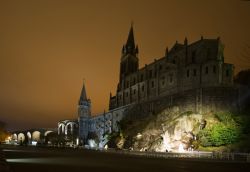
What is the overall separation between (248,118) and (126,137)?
2968cm

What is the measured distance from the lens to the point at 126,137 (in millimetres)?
80188

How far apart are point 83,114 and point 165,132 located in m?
74.7

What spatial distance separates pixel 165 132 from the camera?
2648 inches

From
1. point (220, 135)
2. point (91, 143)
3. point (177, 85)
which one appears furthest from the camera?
point (91, 143)

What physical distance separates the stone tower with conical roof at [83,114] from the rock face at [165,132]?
156 feet

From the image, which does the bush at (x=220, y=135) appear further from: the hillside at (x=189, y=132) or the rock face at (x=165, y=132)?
the rock face at (x=165, y=132)

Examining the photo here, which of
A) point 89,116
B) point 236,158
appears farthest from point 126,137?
point 89,116

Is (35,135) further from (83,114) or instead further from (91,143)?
(91,143)

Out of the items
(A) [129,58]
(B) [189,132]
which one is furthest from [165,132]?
(A) [129,58]

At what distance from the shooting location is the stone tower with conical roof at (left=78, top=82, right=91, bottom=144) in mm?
127625

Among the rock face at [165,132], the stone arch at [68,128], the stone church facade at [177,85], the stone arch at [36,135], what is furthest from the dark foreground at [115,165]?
the stone arch at [36,135]

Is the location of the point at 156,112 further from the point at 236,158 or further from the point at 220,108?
the point at 236,158

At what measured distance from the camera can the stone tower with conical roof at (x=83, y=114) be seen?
419ft

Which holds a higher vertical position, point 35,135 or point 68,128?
point 68,128
